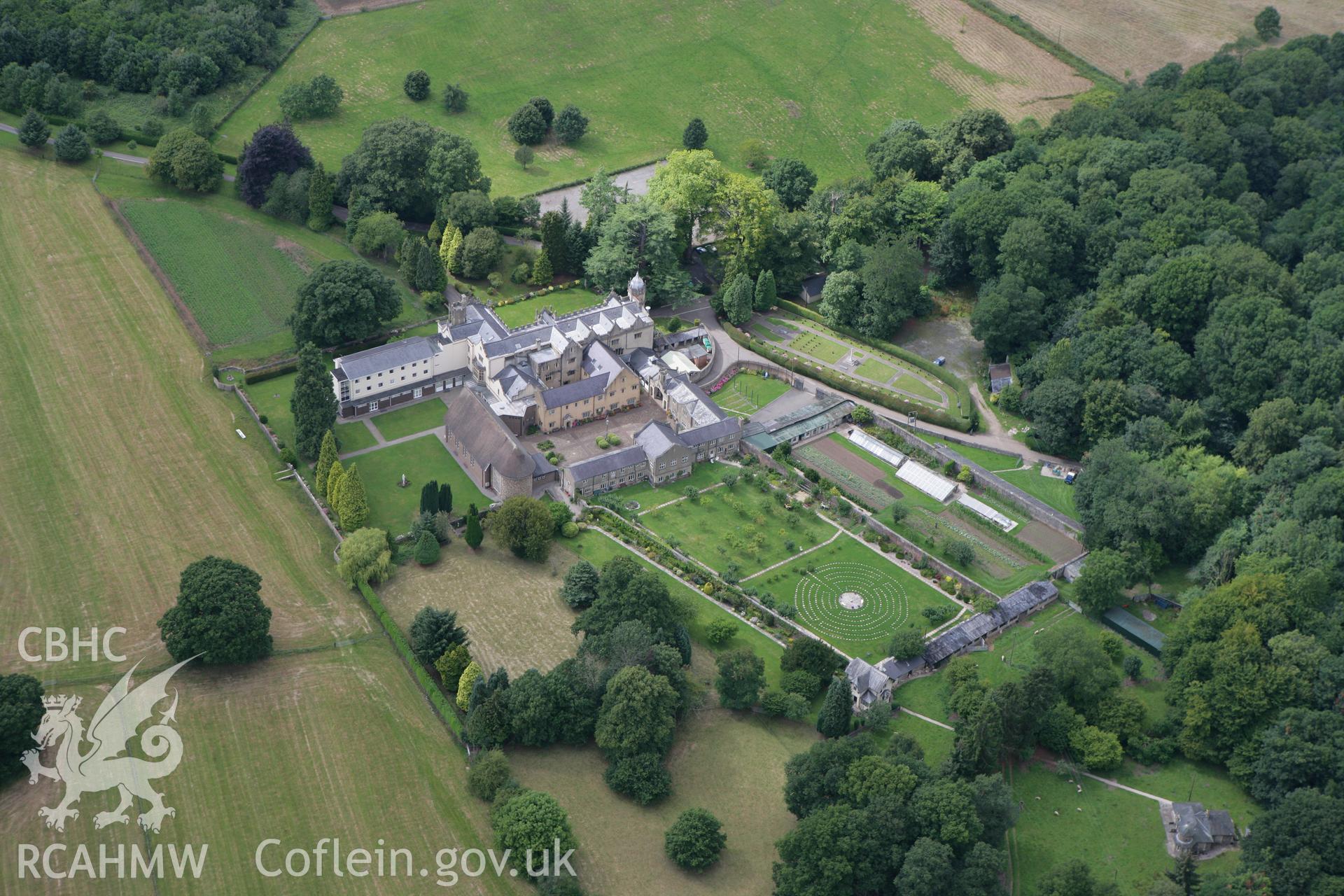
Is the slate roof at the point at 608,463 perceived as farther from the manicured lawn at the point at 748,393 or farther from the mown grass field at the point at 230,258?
the mown grass field at the point at 230,258

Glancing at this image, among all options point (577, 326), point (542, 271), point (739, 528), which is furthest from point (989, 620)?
point (542, 271)

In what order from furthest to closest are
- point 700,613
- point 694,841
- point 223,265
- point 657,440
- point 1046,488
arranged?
1. point 223,265
2. point 1046,488
3. point 657,440
4. point 700,613
5. point 694,841

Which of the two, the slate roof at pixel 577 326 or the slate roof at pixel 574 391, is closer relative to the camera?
the slate roof at pixel 574 391

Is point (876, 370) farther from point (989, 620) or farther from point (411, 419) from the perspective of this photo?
point (411, 419)

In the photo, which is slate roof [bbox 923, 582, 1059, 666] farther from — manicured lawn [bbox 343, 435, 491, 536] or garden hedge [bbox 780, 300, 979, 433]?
manicured lawn [bbox 343, 435, 491, 536]

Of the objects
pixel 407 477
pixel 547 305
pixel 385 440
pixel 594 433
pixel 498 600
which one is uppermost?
pixel 547 305

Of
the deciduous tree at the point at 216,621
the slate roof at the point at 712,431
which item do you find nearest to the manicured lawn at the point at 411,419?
the slate roof at the point at 712,431

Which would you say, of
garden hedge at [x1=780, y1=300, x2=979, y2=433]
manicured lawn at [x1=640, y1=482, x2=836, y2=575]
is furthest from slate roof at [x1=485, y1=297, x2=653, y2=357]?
manicured lawn at [x1=640, y1=482, x2=836, y2=575]
